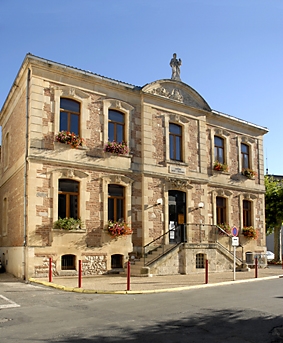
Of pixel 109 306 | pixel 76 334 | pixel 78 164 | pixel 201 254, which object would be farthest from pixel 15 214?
pixel 76 334

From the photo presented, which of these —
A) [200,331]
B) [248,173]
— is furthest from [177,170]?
[200,331]

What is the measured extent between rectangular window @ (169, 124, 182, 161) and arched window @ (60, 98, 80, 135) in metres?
5.62

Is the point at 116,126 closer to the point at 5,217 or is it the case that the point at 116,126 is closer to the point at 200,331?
the point at 5,217

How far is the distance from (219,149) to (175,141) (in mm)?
3870

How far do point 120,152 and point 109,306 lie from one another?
1084cm

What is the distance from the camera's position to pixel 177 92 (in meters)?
23.4

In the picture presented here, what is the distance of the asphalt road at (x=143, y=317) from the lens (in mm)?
7387

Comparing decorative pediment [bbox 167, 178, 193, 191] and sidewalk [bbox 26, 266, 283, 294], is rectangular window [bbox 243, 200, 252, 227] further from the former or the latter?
sidewalk [bbox 26, 266, 283, 294]

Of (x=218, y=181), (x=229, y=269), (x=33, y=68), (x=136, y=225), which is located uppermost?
(x=33, y=68)

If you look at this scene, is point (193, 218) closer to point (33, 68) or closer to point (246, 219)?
point (246, 219)

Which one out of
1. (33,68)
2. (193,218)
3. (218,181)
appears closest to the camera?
(33,68)

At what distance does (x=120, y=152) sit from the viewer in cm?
2062

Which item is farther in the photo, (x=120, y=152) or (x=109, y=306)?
(x=120, y=152)

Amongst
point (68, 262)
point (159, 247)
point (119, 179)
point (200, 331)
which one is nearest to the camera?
point (200, 331)
